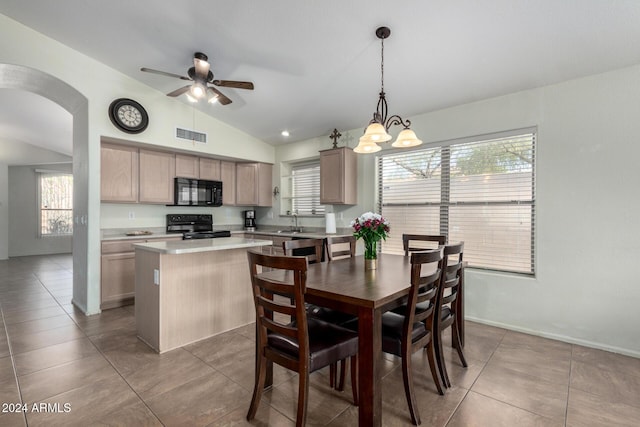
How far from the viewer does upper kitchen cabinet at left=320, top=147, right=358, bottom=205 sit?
443cm

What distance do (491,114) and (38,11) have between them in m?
4.81

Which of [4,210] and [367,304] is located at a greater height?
[4,210]

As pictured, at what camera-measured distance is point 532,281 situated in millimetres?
3168

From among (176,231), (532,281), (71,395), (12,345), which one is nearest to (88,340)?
(12,345)

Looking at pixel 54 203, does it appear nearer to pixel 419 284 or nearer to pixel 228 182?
pixel 228 182

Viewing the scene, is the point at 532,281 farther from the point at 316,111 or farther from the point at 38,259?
the point at 38,259

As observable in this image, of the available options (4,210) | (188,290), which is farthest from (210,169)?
(4,210)

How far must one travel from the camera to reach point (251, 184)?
5.75m

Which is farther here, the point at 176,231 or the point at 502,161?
the point at 176,231

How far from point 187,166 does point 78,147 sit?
1.41m

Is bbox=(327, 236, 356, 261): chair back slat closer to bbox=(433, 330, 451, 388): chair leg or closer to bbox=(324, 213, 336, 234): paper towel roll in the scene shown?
bbox=(433, 330, 451, 388): chair leg

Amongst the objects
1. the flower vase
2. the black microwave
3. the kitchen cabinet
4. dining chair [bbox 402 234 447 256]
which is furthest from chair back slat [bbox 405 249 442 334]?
the black microwave

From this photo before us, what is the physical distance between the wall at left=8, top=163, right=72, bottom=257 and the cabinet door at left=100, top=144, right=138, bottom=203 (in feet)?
20.1

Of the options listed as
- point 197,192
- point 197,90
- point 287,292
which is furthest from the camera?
point 197,192
